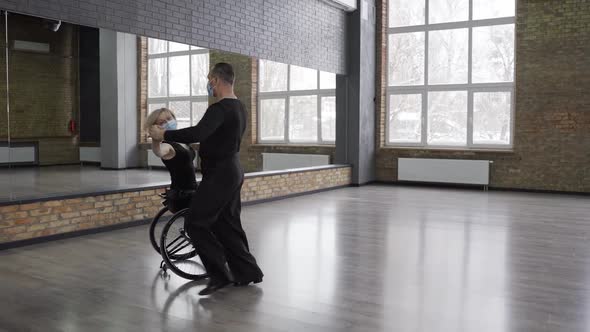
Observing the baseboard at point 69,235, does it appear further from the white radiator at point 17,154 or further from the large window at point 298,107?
the large window at point 298,107

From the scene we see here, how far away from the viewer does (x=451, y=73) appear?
35.6ft

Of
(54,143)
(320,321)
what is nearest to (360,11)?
(54,143)

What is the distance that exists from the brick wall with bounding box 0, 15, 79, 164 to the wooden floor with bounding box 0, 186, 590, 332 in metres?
1.08

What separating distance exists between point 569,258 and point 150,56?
4.98m

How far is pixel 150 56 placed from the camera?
676cm

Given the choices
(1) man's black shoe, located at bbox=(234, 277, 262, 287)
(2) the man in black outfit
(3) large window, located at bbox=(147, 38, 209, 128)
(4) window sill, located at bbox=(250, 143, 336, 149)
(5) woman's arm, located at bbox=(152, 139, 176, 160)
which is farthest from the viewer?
(4) window sill, located at bbox=(250, 143, 336, 149)

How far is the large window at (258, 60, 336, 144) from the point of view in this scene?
1014 cm

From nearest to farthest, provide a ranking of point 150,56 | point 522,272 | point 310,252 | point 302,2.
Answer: point 522,272 < point 310,252 < point 150,56 < point 302,2

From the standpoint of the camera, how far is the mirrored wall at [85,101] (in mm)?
5293

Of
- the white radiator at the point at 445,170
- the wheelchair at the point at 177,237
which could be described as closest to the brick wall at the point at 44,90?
the wheelchair at the point at 177,237

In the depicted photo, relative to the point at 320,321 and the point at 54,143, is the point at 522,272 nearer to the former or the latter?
the point at 320,321

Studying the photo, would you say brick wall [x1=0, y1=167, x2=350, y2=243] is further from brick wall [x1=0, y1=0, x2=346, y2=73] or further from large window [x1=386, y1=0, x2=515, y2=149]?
large window [x1=386, y1=0, x2=515, y2=149]

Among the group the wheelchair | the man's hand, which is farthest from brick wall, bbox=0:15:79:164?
the man's hand

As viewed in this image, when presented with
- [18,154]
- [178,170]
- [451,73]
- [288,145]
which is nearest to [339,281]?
[178,170]
